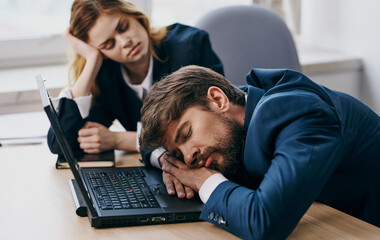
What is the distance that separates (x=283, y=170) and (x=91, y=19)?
0.99 metres

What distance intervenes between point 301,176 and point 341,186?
31 cm

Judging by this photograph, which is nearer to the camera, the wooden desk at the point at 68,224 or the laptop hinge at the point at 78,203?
the wooden desk at the point at 68,224

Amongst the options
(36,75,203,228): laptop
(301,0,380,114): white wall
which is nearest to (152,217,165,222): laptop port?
(36,75,203,228): laptop

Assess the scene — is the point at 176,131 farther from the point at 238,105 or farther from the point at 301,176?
the point at 301,176

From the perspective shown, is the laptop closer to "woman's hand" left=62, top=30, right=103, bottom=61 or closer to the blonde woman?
the blonde woman

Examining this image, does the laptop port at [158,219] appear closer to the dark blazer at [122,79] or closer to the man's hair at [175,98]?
the man's hair at [175,98]

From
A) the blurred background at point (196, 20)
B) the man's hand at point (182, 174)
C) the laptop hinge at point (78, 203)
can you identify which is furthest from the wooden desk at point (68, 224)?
the blurred background at point (196, 20)

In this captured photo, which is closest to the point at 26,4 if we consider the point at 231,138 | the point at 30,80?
the point at 30,80

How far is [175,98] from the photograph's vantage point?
1.24 metres

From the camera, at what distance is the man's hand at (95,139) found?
63.4 inches

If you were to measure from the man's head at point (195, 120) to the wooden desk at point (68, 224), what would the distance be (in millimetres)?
183

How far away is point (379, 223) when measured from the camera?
1.31m

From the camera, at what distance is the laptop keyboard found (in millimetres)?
1142

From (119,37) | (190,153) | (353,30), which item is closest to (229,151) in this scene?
(190,153)
